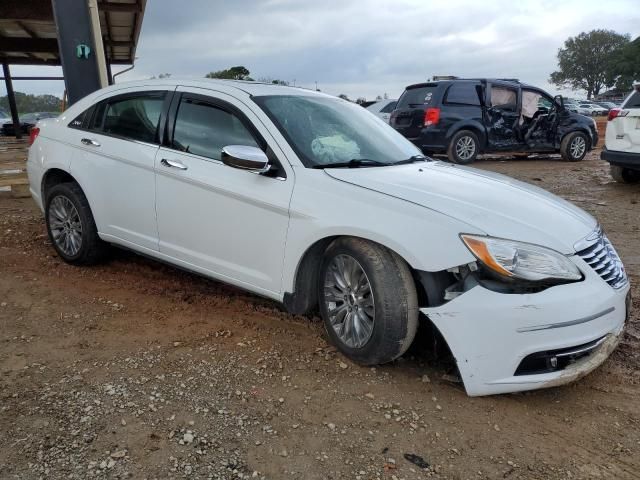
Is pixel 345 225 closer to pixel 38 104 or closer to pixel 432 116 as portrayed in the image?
pixel 432 116

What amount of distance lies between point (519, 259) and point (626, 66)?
76.3 metres

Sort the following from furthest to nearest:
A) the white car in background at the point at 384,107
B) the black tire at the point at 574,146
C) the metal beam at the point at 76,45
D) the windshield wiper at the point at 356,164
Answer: the white car in background at the point at 384,107
the black tire at the point at 574,146
the metal beam at the point at 76,45
the windshield wiper at the point at 356,164

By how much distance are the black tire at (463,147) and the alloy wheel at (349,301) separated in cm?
849

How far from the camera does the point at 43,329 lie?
3.53 meters

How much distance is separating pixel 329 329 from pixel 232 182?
1105 millimetres

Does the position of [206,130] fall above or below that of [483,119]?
above

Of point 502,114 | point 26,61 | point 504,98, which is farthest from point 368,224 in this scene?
point 26,61

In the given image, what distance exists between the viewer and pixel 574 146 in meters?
12.5

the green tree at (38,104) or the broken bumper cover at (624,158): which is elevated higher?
the broken bumper cover at (624,158)

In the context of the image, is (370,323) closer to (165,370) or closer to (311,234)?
(311,234)

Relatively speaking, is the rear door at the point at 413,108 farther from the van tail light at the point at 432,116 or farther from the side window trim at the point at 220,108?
the side window trim at the point at 220,108

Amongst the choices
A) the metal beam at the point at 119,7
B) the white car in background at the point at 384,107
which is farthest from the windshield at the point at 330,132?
the white car in background at the point at 384,107

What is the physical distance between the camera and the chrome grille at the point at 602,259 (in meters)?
2.80

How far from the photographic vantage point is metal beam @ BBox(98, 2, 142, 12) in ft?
41.3
